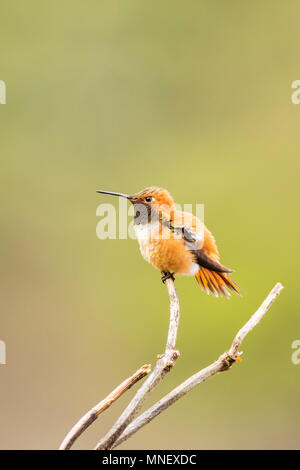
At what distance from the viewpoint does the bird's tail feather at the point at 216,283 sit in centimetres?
219

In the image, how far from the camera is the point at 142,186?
271 inches

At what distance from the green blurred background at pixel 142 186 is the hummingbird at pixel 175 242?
339 cm

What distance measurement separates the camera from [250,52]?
8.83 m

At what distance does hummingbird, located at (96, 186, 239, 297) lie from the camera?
86.1 inches

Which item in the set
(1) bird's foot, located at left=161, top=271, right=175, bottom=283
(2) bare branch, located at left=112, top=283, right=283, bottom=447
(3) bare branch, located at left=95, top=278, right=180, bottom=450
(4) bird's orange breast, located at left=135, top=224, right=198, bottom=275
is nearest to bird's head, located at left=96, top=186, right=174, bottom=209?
(4) bird's orange breast, located at left=135, top=224, right=198, bottom=275

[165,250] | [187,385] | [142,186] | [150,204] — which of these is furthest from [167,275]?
[142,186]

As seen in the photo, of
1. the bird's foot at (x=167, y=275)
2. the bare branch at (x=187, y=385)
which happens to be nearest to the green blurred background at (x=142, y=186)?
the bird's foot at (x=167, y=275)

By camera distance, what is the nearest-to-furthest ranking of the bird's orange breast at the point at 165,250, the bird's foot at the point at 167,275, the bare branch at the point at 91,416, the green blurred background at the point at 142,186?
1. the bare branch at the point at 91,416
2. the bird's foot at the point at 167,275
3. the bird's orange breast at the point at 165,250
4. the green blurred background at the point at 142,186

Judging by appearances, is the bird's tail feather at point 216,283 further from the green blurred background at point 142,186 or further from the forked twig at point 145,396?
the green blurred background at point 142,186

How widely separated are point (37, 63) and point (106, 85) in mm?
1143

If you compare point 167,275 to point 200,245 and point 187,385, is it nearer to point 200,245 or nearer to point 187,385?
point 200,245

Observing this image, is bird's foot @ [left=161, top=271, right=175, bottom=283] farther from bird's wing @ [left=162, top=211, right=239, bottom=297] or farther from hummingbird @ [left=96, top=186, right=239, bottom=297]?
bird's wing @ [left=162, top=211, right=239, bottom=297]
